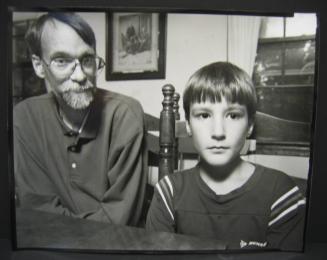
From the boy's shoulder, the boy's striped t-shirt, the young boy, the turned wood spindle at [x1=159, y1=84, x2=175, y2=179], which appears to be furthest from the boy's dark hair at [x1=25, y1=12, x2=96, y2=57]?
the boy's shoulder

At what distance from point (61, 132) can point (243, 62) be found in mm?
879

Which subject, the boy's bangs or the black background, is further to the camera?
the black background

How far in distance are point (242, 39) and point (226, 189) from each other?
0.68 meters

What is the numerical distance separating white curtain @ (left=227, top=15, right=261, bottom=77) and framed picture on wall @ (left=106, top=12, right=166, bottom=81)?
30 centimetres

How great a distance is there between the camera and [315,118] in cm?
156

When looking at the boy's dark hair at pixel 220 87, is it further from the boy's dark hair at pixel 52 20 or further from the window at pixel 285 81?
the boy's dark hair at pixel 52 20

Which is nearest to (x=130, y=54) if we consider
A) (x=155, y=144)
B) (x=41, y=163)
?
(x=155, y=144)

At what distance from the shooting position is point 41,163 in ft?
5.15

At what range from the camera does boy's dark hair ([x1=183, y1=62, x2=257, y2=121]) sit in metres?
1.48

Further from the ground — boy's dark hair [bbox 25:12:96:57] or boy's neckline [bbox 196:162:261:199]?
boy's dark hair [bbox 25:12:96:57]

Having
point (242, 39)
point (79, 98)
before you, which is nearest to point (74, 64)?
point (79, 98)

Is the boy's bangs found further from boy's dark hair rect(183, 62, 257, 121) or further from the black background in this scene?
the black background

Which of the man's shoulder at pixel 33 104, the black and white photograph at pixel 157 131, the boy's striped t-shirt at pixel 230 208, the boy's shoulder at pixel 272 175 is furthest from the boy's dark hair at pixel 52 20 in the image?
the boy's shoulder at pixel 272 175

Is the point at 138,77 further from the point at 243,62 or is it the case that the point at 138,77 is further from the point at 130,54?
the point at 243,62
